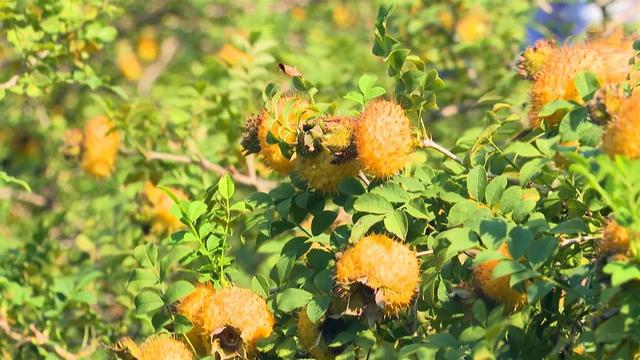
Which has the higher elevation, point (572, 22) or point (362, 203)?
point (362, 203)

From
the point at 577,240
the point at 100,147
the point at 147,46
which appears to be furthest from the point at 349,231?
the point at 147,46

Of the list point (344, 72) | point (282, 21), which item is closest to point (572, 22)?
point (344, 72)

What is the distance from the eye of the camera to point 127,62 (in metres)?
5.70

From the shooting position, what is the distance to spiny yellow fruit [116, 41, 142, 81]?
5617 mm

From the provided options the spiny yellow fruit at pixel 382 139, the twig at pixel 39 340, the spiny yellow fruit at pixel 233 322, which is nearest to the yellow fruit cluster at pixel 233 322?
the spiny yellow fruit at pixel 233 322

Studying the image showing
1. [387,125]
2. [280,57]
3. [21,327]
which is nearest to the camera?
[387,125]

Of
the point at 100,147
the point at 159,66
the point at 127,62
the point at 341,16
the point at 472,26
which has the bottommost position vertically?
the point at 159,66

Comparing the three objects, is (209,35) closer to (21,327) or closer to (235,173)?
(235,173)

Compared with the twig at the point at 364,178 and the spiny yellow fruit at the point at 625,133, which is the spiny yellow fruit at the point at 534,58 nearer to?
the twig at the point at 364,178

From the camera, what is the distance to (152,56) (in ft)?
19.3

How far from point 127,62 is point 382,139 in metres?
4.18

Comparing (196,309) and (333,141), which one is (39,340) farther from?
(333,141)

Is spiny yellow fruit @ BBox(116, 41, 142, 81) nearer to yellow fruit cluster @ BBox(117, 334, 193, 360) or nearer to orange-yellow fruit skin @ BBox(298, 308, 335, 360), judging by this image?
yellow fruit cluster @ BBox(117, 334, 193, 360)

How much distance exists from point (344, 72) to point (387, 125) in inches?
90.3
